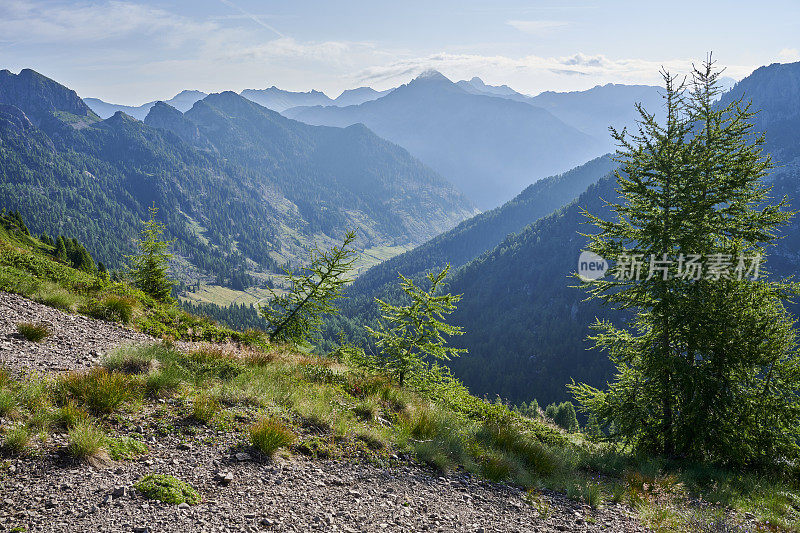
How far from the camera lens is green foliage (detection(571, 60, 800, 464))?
1323 cm

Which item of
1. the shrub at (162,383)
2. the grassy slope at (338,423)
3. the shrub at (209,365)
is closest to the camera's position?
the grassy slope at (338,423)

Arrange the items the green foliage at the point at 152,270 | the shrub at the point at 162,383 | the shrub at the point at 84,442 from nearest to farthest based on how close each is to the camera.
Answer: the shrub at the point at 84,442 < the shrub at the point at 162,383 < the green foliage at the point at 152,270

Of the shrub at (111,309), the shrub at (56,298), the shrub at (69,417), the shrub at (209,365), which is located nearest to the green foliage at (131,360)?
the shrub at (209,365)

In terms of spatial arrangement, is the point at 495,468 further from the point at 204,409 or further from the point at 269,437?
the point at 204,409

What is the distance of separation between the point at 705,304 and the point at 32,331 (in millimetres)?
20102

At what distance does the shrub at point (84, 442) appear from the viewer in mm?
6254

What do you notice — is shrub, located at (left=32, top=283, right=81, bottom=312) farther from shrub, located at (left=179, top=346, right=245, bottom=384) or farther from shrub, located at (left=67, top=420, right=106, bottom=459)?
shrub, located at (left=67, top=420, right=106, bottom=459)

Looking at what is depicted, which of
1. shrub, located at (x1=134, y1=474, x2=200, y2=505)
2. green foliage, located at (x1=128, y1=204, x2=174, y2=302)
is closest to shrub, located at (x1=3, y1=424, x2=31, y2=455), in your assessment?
shrub, located at (x1=134, y1=474, x2=200, y2=505)

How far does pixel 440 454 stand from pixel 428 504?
1.71m

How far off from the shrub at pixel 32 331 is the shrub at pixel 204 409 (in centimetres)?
532

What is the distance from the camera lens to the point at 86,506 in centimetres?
543

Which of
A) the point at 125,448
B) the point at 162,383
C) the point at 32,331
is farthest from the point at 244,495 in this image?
the point at 32,331

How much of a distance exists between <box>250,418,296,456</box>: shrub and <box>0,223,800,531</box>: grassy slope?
4cm

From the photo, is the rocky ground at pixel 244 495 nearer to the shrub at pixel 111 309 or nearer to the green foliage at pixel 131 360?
the green foliage at pixel 131 360
